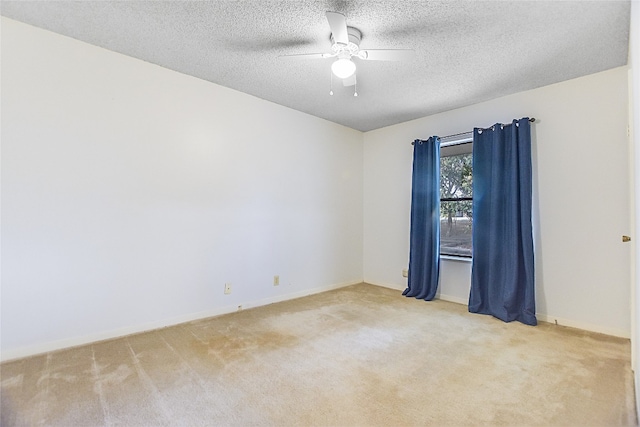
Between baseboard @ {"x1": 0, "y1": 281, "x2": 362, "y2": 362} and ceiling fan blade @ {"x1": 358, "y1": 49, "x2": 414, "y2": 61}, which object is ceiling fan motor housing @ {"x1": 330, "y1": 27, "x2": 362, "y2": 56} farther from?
baseboard @ {"x1": 0, "y1": 281, "x2": 362, "y2": 362}

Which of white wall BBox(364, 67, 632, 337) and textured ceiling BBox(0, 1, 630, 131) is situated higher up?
textured ceiling BBox(0, 1, 630, 131)

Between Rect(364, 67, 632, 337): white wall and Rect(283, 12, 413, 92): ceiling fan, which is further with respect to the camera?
Rect(364, 67, 632, 337): white wall

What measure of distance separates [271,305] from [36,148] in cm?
262

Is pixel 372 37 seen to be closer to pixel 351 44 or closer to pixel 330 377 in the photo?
pixel 351 44

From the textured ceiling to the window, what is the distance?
35.0 inches

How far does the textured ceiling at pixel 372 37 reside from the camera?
6.75 feet

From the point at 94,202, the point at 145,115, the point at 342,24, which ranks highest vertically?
the point at 342,24

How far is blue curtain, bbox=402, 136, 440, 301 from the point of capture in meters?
3.96

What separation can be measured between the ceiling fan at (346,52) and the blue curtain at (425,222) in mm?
1681

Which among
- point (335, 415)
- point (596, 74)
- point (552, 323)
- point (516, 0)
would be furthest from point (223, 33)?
point (552, 323)

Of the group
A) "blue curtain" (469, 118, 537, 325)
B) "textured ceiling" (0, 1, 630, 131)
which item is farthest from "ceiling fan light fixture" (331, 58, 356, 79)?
"blue curtain" (469, 118, 537, 325)

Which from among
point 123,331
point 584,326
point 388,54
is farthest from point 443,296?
point 123,331

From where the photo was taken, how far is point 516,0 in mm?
1951

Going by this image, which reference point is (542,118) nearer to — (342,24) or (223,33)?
(342,24)
